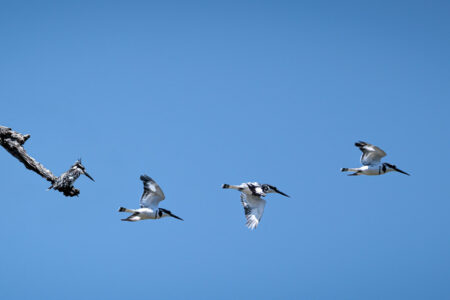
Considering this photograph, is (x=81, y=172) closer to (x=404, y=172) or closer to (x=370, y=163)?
(x=370, y=163)

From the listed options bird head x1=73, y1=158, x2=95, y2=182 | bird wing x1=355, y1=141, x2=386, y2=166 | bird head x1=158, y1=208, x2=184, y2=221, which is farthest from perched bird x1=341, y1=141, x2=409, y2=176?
bird head x1=73, y1=158, x2=95, y2=182

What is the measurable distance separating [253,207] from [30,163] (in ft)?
26.8

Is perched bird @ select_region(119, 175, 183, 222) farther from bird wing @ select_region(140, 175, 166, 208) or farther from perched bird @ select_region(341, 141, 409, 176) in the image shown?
perched bird @ select_region(341, 141, 409, 176)

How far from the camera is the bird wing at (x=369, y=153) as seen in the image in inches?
808

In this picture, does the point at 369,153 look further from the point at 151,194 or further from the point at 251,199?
the point at 151,194

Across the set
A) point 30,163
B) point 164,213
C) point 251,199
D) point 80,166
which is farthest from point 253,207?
point 30,163

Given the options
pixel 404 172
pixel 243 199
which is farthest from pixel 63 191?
pixel 404 172

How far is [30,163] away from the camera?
54.9 ft

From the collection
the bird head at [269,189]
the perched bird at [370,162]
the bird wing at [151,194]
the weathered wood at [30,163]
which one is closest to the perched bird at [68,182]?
the weathered wood at [30,163]

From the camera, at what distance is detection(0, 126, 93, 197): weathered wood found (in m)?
16.5

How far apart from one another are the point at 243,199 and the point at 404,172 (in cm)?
663

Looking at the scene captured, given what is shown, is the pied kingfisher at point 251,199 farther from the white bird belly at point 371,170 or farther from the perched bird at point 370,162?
the white bird belly at point 371,170

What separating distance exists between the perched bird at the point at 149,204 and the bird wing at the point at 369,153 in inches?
309

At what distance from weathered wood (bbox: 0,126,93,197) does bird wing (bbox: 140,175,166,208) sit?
2.04 meters
